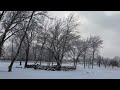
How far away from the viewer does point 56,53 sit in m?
35.9

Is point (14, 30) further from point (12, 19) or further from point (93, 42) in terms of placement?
point (93, 42)

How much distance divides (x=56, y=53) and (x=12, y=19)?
1719 centimetres
